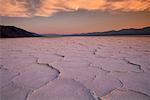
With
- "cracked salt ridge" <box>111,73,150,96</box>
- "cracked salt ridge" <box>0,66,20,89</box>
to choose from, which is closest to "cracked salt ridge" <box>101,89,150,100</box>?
"cracked salt ridge" <box>111,73,150,96</box>

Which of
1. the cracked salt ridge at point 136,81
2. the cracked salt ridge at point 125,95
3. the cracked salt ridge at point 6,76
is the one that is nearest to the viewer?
the cracked salt ridge at point 125,95

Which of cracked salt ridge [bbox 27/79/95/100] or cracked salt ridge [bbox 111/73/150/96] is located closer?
cracked salt ridge [bbox 27/79/95/100]

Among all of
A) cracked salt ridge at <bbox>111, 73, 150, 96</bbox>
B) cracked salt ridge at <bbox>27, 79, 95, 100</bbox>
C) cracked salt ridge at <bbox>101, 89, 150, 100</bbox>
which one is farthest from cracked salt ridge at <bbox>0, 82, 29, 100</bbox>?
cracked salt ridge at <bbox>111, 73, 150, 96</bbox>

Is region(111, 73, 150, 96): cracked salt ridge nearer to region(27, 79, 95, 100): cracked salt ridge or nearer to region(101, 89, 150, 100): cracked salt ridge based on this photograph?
region(101, 89, 150, 100): cracked salt ridge

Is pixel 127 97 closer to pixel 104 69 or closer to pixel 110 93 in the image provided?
pixel 110 93

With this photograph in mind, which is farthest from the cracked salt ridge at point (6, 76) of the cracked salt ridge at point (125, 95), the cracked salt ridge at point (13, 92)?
the cracked salt ridge at point (125, 95)

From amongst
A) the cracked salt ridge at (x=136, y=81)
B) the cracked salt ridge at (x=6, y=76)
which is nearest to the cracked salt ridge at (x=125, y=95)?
the cracked salt ridge at (x=136, y=81)

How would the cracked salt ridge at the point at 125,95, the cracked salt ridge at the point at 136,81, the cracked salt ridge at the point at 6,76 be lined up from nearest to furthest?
the cracked salt ridge at the point at 125,95 < the cracked salt ridge at the point at 136,81 < the cracked salt ridge at the point at 6,76

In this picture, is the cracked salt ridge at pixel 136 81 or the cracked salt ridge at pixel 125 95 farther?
the cracked salt ridge at pixel 136 81

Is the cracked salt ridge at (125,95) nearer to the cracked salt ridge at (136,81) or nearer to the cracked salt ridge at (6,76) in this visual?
the cracked salt ridge at (136,81)

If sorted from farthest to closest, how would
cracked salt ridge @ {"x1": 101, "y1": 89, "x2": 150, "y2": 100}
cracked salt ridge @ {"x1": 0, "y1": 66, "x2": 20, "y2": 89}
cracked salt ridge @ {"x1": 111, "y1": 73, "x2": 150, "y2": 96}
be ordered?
cracked salt ridge @ {"x1": 0, "y1": 66, "x2": 20, "y2": 89}, cracked salt ridge @ {"x1": 111, "y1": 73, "x2": 150, "y2": 96}, cracked salt ridge @ {"x1": 101, "y1": 89, "x2": 150, "y2": 100}

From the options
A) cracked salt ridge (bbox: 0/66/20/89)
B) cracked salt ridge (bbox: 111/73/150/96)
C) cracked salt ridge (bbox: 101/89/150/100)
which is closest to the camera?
cracked salt ridge (bbox: 101/89/150/100)

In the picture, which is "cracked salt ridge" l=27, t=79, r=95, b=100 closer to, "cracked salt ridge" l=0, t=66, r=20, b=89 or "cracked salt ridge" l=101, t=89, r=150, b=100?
"cracked salt ridge" l=101, t=89, r=150, b=100

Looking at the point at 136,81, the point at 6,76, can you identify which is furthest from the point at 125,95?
the point at 6,76
